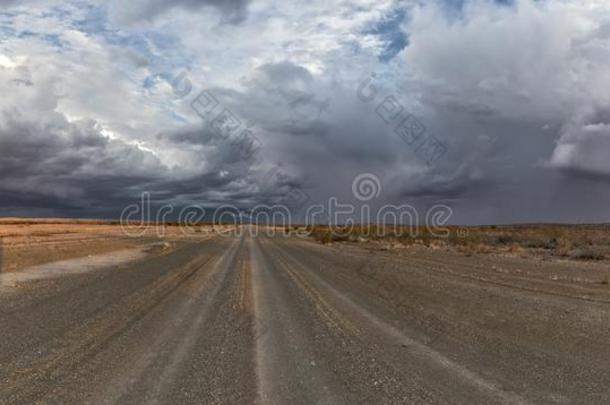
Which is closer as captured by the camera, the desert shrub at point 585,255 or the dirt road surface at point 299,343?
the dirt road surface at point 299,343

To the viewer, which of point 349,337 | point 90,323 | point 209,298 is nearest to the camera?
point 349,337

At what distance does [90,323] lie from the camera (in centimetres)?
1159

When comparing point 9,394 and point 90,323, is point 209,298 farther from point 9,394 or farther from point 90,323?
point 9,394

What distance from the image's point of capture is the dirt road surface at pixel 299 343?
7035 millimetres

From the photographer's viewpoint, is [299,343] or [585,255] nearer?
[299,343]

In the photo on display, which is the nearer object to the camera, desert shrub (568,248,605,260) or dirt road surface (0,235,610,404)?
dirt road surface (0,235,610,404)

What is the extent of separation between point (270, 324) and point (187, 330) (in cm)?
175

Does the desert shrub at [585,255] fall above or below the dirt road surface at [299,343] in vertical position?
above

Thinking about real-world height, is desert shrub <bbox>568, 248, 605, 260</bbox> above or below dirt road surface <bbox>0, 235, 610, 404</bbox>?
above

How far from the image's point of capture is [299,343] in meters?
10.0

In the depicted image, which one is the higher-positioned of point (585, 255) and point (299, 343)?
point (585, 255)

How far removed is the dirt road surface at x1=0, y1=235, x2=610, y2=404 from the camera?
704cm

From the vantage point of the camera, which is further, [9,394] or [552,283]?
[552,283]

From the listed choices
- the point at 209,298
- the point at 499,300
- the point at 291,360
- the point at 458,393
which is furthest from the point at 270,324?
the point at 499,300
